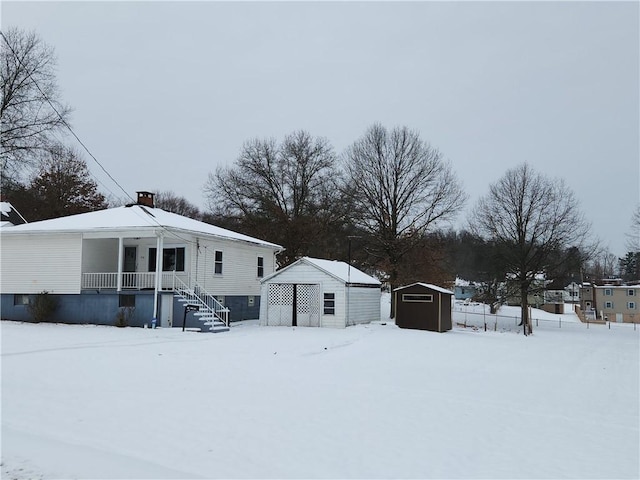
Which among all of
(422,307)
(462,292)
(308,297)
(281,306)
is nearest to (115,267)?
(281,306)

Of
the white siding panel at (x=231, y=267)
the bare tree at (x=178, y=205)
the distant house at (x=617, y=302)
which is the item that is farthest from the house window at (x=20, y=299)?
the distant house at (x=617, y=302)

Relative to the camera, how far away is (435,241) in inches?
1462

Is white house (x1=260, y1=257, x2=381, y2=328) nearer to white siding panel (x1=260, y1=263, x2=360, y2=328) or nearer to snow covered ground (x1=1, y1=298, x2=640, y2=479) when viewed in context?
white siding panel (x1=260, y1=263, x2=360, y2=328)

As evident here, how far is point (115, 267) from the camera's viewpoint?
83.4 feet

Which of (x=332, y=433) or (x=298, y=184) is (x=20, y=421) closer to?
(x=332, y=433)

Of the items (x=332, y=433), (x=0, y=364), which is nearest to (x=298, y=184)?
(x=0, y=364)

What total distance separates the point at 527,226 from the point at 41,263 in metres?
32.2

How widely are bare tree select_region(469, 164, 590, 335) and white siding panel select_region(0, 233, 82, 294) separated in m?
29.0

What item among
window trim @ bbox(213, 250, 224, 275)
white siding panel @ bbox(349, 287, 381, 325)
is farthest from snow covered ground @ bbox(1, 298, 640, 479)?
white siding panel @ bbox(349, 287, 381, 325)

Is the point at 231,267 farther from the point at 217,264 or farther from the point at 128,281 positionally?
the point at 128,281

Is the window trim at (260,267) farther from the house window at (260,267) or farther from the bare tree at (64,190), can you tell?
the bare tree at (64,190)

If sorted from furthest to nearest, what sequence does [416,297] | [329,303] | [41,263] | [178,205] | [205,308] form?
1. [178,205]
2. [416,297]
3. [329,303]
4. [41,263]
5. [205,308]

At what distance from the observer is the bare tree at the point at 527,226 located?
3781cm

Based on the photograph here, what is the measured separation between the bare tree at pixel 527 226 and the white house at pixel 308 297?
17.9 metres
